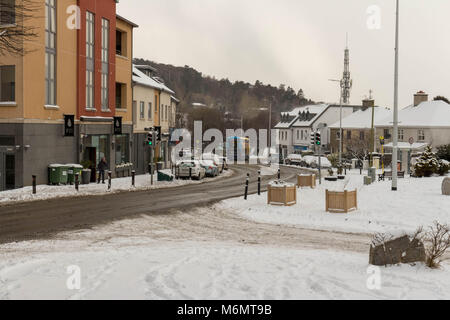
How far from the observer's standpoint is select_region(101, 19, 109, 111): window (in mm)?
32750

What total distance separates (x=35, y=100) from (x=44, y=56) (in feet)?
7.96

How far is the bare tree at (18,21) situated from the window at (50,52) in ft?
4.01

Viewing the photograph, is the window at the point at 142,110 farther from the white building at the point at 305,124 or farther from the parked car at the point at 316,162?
the white building at the point at 305,124

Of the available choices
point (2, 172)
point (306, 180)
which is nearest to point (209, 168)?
point (306, 180)

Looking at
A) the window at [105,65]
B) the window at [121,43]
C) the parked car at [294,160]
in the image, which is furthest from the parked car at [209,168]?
the parked car at [294,160]

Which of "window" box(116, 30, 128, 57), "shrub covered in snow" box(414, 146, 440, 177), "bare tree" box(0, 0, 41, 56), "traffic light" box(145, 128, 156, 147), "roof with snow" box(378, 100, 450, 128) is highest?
"window" box(116, 30, 128, 57)

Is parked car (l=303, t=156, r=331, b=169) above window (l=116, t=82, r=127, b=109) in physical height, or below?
below

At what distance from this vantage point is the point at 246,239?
1355cm

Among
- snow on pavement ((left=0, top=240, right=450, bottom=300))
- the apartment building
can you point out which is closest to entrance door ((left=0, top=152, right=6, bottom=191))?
the apartment building

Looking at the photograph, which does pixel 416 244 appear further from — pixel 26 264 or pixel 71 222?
pixel 71 222

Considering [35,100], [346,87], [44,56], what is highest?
[346,87]

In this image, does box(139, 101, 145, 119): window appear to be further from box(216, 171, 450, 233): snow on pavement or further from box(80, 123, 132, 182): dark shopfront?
box(216, 171, 450, 233): snow on pavement

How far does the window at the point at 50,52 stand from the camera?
26.4 metres
